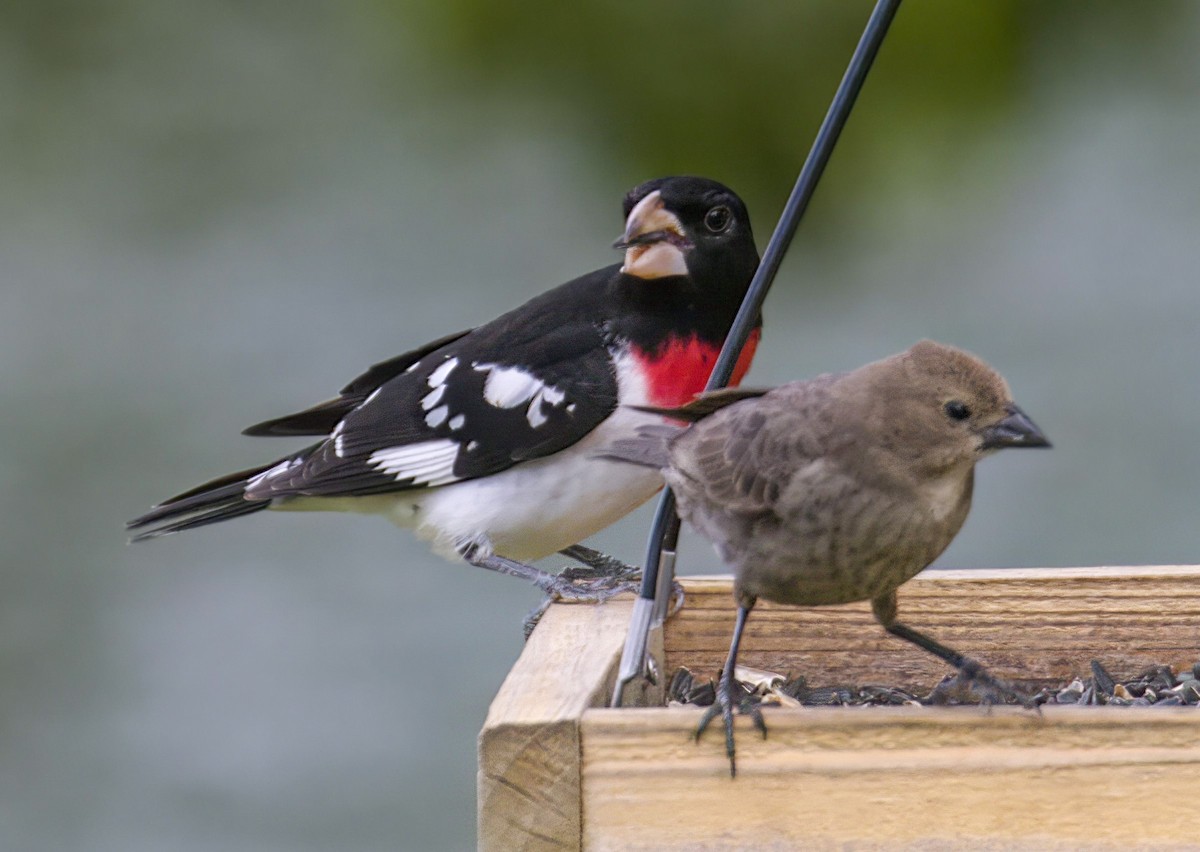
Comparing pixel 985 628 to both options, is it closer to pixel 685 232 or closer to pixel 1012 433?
pixel 1012 433

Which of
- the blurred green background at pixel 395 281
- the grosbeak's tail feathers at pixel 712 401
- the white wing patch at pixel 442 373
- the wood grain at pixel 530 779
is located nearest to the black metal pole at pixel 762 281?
the grosbeak's tail feathers at pixel 712 401

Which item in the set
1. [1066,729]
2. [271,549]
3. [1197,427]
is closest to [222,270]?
[271,549]

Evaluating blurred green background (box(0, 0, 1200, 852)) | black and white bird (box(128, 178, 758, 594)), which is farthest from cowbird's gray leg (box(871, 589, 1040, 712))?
blurred green background (box(0, 0, 1200, 852))

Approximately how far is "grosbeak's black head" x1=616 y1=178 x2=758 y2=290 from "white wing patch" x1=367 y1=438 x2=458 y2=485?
1.18 feet

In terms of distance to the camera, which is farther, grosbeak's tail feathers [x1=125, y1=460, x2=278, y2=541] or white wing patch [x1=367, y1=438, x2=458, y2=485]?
grosbeak's tail feathers [x1=125, y1=460, x2=278, y2=541]

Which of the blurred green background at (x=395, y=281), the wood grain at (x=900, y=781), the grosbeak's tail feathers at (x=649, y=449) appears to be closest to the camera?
the wood grain at (x=900, y=781)

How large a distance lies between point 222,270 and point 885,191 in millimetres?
1726

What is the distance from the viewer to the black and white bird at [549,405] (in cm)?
231

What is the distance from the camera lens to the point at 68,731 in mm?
3867

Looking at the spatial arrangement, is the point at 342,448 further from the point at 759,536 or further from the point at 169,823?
the point at 169,823

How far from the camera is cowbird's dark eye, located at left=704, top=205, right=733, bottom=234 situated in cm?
234

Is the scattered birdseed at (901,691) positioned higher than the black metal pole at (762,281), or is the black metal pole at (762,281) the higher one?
the black metal pole at (762,281)

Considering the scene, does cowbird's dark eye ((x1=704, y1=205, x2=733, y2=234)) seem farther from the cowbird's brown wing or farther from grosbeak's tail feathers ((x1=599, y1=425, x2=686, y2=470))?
the cowbird's brown wing

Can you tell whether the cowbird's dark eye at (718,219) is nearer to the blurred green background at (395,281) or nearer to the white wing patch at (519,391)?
the white wing patch at (519,391)
